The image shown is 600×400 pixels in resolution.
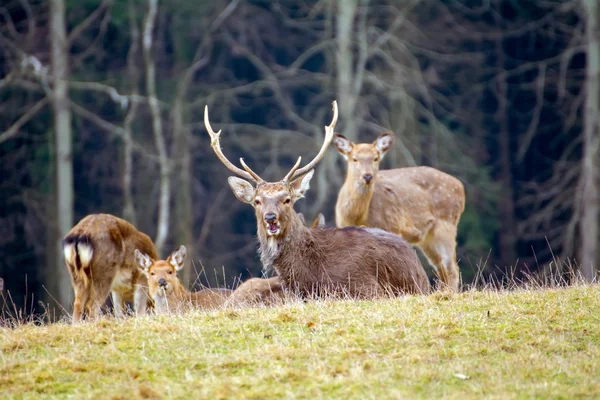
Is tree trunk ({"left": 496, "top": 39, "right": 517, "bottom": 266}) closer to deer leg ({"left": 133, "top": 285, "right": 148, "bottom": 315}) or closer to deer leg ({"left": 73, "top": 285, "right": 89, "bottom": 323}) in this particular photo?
deer leg ({"left": 133, "top": 285, "right": 148, "bottom": 315})

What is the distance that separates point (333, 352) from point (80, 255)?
4.94 metres

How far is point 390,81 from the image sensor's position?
22.2 metres

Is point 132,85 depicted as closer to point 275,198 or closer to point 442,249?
point 442,249

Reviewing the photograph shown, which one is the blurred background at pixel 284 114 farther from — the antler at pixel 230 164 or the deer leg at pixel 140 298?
the antler at pixel 230 164

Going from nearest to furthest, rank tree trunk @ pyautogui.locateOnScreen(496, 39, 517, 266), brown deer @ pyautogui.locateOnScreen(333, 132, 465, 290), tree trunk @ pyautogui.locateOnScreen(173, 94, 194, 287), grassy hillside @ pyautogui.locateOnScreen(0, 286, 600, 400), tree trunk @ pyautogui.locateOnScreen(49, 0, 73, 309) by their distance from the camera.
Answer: grassy hillside @ pyautogui.locateOnScreen(0, 286, 600, 400)
brown deer @ pyautogui.locateOnScreen(333, 132, 465, 290)
tree trunk @ pyautogui.locateOnScreen(49, 0, 73, 309)
tree trunk @ pyautogui.locateOnScreen(173, 94, 194, 287)
tree trunk @ pyautogui.locateOnScreen(496, 39, 517, 266)

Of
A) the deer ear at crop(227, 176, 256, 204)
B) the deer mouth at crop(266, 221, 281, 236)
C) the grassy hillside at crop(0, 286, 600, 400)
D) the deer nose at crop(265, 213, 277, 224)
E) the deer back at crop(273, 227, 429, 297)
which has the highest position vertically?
the deer ear at crop(227, 176, 256, 204)

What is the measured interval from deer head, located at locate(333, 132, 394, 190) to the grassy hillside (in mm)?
4183

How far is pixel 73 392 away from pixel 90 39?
19727 mm

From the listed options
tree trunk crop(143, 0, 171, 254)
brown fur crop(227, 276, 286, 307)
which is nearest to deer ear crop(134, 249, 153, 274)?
brown fur crop(227, 276, 286, 307)

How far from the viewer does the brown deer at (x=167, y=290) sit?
10.2 meters

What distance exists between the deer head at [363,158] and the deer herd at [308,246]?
15 mm

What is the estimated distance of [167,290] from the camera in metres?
10.4

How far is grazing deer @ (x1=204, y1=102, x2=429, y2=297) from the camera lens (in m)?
8.91

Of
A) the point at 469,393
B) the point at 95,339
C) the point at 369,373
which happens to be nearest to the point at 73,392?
the point at 95,339
